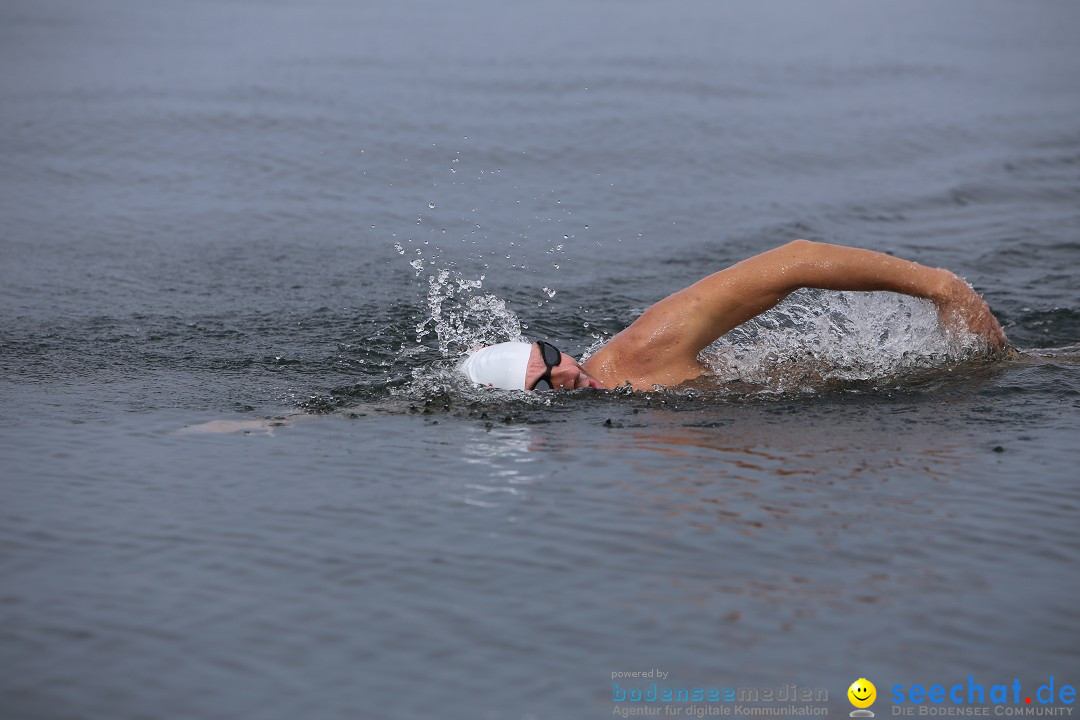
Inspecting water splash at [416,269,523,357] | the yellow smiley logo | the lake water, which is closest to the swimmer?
the lake water

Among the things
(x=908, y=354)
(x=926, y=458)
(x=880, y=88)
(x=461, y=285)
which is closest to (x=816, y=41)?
(x=880, y=88)

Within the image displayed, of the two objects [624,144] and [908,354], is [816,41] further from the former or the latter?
[908,354]

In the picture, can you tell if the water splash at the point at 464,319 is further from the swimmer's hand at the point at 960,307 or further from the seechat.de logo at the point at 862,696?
the seechat.de logo at the point at 862,696

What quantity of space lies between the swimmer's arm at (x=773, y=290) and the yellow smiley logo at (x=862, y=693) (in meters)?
3.33

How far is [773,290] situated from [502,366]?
1.76m

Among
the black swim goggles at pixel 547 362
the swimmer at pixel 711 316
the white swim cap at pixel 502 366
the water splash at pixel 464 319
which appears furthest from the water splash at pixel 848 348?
the water splash at pixel 464 319

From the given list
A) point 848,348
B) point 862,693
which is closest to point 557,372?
point 848,348

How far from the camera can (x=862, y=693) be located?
14.2 ft

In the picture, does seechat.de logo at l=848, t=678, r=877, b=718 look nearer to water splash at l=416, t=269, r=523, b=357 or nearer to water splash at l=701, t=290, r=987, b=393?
water splash at l=701, t=290, r=987, b=393

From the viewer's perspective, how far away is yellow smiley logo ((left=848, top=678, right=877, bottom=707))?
4277mm

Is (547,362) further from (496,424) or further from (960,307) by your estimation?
(960,307)

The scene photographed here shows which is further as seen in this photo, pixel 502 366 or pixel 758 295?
pixel 502 366

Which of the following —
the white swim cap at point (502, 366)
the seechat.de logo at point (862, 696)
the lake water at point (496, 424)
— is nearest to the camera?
the seechat.de logo at point (862, 696)

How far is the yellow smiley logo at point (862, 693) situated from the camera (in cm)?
428
